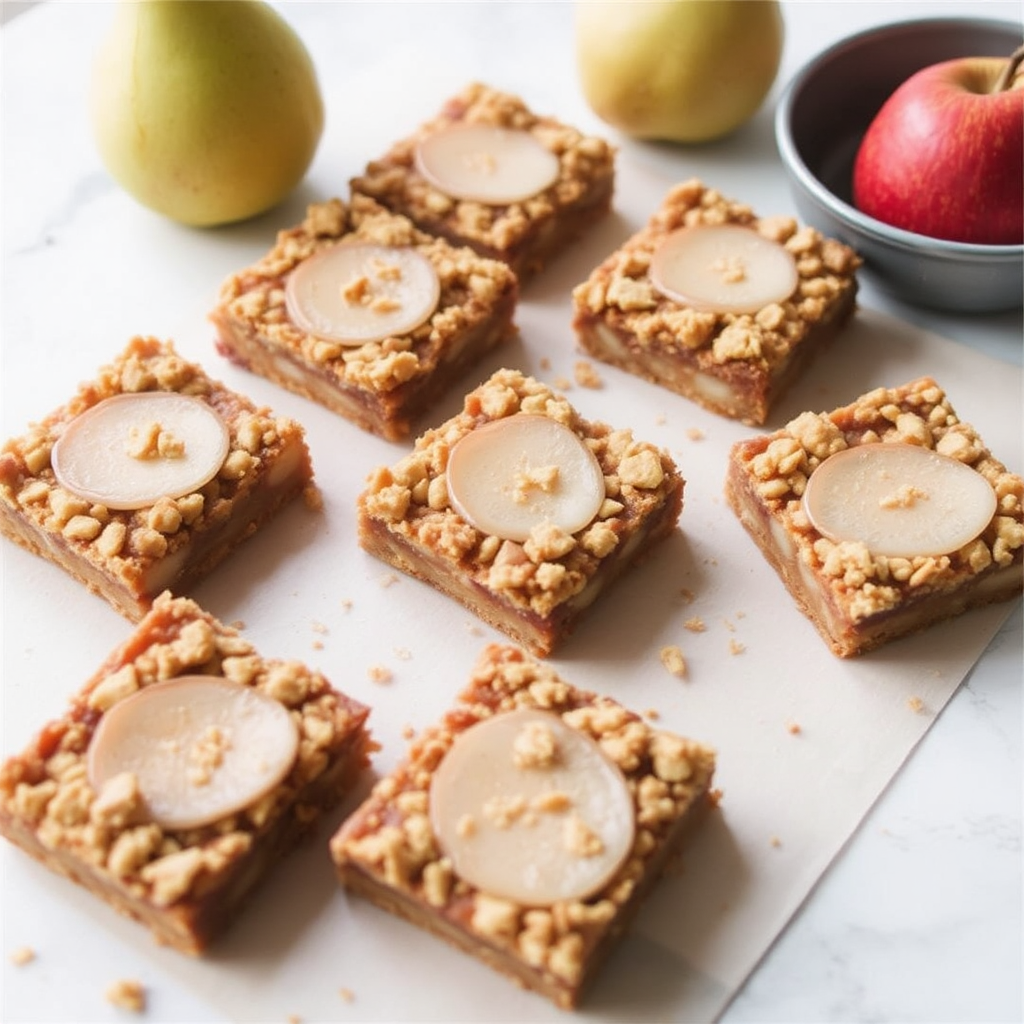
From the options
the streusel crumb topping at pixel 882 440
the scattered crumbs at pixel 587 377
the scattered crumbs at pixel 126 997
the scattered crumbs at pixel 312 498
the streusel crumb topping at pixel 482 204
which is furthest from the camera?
the streusel crumb topping at pixel 482 204

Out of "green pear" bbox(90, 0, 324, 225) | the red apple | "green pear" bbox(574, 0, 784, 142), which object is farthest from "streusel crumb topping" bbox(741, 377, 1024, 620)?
"green pear" bbox(90, 0, 324, 225)

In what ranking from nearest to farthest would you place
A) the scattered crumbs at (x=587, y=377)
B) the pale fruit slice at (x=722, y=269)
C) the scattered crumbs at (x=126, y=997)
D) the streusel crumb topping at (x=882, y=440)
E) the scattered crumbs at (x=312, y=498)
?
the scattered crumbs at (x=126, y=997), the streusel crumb topping at (x=882, y=440), the scattered crumbs at (x=312, y=498), the pale fruit slice at (x=722, y=269), the scattered crumbs at (x=587, y=377)

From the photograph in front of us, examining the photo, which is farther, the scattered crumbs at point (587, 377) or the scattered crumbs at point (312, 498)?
the scattered crumbs at point (587, 377)

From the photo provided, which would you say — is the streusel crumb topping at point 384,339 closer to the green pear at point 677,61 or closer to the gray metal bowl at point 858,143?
the green pear at point 677,61

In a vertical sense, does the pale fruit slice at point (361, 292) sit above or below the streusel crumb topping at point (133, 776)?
above

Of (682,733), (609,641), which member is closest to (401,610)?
(609,641)

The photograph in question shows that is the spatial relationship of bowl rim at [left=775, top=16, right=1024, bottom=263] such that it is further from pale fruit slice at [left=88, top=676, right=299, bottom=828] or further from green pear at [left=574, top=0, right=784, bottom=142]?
pale fruit slice at [left=88, top=676, right=299, bottom=828]

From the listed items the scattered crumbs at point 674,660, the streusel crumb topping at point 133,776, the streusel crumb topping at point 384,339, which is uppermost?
the streusel crumb topping at point 384,339

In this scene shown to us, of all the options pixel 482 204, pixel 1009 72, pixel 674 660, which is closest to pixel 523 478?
pixel 674 660

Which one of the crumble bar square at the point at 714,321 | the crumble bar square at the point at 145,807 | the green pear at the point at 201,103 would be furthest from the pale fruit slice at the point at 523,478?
the green pear at the point at 201,103
